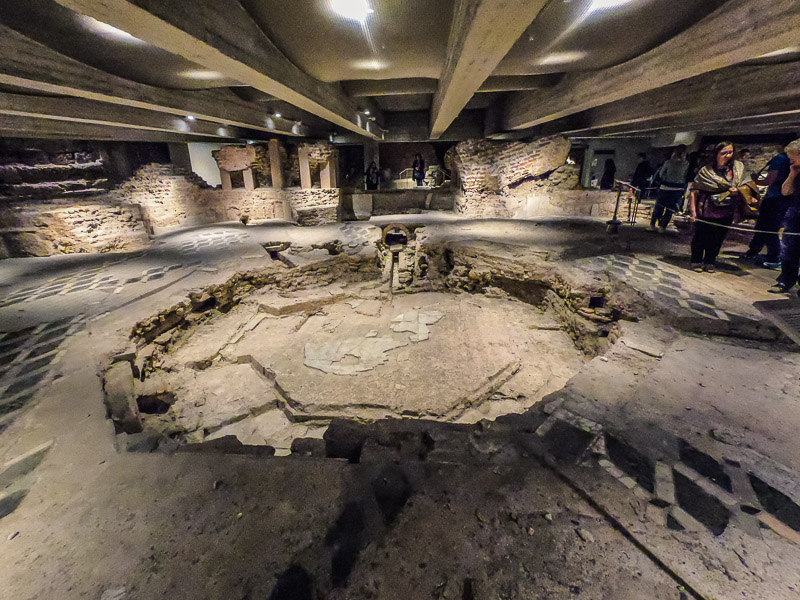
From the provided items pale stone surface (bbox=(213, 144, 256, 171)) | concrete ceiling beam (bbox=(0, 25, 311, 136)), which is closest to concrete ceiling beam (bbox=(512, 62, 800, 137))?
concrete ceiling beam (bbox=(0, 25, 311, 136))

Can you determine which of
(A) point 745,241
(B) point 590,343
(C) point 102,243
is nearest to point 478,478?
(B) point 590,343

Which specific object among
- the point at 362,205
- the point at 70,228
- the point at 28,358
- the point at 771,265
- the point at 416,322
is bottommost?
the point at 416,322

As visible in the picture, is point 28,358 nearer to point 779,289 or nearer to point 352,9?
point 352,9

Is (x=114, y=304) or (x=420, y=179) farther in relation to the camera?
(x=420, y=179)

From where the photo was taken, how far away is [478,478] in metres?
1.95

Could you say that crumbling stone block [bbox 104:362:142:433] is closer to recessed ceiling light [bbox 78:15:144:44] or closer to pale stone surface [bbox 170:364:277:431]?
pale stone surface [bbox 170:364:277:431]

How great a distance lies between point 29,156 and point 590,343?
1489 centimetres

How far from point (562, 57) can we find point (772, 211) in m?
4.32

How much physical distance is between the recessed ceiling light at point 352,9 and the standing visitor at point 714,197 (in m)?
5.06

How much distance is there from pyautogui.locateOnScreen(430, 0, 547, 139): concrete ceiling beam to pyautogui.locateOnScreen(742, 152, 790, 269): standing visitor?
4543 mm

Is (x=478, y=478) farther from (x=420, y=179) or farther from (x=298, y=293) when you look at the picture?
(x=420, y=179)

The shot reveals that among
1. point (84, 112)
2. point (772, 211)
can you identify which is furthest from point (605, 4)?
point (84, 112)

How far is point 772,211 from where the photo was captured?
17.1ft

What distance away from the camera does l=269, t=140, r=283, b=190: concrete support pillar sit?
479 inches
